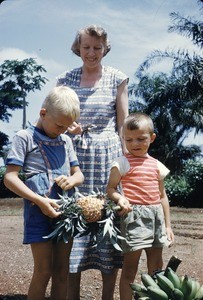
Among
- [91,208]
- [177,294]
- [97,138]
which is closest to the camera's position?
[177,294]

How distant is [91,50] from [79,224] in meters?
1.49

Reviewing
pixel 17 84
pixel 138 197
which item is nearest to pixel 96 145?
pixel 138 197

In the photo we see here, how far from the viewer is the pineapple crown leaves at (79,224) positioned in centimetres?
328

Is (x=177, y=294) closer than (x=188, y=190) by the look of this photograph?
Yes

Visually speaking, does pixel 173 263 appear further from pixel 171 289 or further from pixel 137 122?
pixel 137 122

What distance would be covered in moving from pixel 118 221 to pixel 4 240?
17.9 ft

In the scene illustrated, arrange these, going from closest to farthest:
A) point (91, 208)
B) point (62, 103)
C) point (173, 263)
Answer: point (173, 263)
point (91, 208)
point (62, 103)

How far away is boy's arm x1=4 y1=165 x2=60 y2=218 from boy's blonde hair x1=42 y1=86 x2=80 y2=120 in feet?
1.37

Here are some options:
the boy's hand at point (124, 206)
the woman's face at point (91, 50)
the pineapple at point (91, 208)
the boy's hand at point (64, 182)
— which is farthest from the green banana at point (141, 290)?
the woman's face at point (91, 50)

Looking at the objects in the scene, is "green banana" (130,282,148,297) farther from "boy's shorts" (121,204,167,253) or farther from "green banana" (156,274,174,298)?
"boy's shorts" (121,204,167,253)

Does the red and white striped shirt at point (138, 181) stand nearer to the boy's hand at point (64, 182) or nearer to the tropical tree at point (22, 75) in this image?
the boy's hand at point (64, 182)

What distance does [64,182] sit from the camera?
11.3 ft

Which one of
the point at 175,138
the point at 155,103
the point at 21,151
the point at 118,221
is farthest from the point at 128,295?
the point at 175,138

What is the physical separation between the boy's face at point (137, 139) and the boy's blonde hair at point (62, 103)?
53 centimetres
